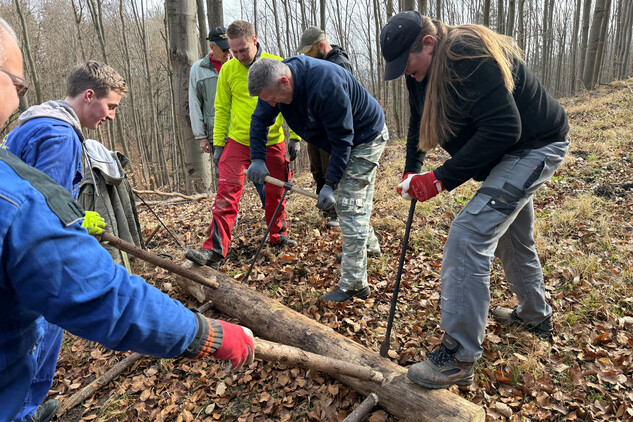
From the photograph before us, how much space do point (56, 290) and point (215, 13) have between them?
8793 mm

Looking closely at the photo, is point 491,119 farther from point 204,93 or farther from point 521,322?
point 204,93

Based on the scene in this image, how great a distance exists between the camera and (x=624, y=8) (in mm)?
18938

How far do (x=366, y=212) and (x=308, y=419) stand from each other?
1.89 metres

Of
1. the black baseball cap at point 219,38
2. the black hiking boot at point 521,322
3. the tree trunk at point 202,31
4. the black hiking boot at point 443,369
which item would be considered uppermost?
the tree trunk at point 202,31

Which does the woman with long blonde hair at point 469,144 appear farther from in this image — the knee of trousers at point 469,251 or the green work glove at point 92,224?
the green work glove at point 92,224

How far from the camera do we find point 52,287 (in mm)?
1119

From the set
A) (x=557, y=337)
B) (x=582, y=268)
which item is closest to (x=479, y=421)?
(x=557, y=337)

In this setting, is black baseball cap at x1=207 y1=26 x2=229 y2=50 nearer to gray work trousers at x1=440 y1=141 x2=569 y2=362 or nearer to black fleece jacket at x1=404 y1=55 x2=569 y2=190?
black fleece jacket at x1=404 y1=55 x2=569 y2=190

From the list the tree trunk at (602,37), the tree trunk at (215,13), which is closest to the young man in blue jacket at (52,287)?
the tree trunk at (215,13)

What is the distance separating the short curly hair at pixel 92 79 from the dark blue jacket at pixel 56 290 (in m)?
2.10

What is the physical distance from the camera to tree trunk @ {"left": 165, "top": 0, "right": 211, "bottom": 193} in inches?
267

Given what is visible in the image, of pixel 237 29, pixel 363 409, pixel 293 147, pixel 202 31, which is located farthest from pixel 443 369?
pixel 202 31

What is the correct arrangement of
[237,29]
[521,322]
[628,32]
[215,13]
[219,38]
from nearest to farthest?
[521,322] < [237,29] < [219,38] < [215,13] < [628,32]

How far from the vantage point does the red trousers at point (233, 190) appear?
414 centimetres
